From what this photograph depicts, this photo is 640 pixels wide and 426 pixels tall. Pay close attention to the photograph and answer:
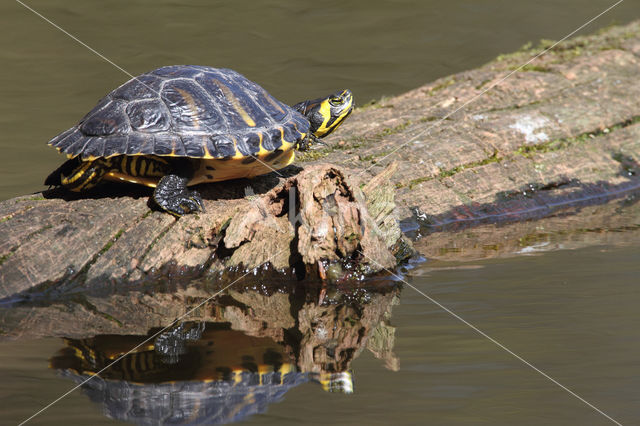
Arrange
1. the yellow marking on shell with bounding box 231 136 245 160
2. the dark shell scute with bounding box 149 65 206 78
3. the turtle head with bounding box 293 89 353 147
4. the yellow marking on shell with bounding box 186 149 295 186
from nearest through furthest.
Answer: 1. the yellow marking on shell with bounding box 231 136 245 160
2. the yellow marking on shell with bounding box 186 149 295 186
3. the dark shell scute with bounding box 149 65 206 78
4. the turtle head with bounding box 293 89 353 147

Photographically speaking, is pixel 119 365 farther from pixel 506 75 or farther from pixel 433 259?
pixel 506 75

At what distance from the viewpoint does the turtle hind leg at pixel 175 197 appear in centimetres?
376

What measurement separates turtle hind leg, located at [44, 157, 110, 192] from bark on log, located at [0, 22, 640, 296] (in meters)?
0.09

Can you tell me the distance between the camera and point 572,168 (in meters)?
5.56

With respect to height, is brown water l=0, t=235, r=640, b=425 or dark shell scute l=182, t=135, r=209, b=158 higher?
dark shell scute l=182, t=135, r=209, b=158

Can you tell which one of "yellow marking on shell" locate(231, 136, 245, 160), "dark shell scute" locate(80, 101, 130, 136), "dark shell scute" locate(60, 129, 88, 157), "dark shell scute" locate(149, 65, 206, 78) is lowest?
"yellow marking on shell" locate(231, 136, 245, 160)

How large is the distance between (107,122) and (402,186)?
81.6 inches

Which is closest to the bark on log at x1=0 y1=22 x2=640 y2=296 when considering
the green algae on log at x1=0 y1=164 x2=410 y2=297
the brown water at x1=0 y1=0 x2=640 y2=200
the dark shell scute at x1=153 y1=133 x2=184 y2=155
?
the green algae on log at x1=0 y1=164 x2=410 y2=297

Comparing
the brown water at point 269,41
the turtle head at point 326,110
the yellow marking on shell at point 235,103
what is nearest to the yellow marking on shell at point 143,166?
the yellow marking on shell at point 235,103

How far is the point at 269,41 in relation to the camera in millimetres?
9609

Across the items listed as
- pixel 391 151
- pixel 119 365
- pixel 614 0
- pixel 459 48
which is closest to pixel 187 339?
pixel 119 365

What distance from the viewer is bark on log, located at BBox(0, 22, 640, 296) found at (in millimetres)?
3691

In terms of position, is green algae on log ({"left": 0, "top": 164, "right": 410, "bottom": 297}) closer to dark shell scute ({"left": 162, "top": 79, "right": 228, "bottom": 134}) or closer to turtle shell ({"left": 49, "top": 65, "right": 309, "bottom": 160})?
turtle shell ({"left": 49, "top": 65, "right": 309, "bottom": 160})

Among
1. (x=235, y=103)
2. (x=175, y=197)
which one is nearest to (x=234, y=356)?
(x=175, y=197)
